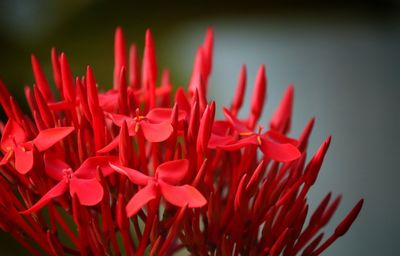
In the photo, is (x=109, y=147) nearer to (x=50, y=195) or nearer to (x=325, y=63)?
(x=50, y=195)

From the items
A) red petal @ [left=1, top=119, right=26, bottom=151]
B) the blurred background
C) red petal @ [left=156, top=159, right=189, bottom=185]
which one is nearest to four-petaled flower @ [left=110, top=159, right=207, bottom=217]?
red petal @ [left=156, top=159, right=189, bottom=185]

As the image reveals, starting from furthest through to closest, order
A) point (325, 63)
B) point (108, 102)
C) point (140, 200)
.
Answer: point (325, 63) → point (108, 102) → point (140, 200)

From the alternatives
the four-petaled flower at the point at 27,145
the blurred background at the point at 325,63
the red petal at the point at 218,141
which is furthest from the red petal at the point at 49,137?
the blurred background at the point at 325,63

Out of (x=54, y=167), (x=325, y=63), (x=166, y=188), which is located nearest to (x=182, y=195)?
(x=166, y=188)

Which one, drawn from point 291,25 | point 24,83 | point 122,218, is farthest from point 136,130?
point 291,25

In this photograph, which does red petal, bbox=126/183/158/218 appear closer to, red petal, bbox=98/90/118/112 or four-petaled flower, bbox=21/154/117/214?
four-petaled flower, bbox=21/154/117/214

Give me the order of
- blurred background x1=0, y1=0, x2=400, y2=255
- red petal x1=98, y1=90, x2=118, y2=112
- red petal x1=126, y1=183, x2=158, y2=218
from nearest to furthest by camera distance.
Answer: red petal x1=126, y1=183, x2=158, y2=218, red petal x1=98, y1=90, x2=118, y2=112, blurred background x1=0, y1=0, x2=400, y2=255
